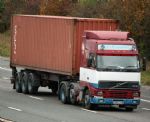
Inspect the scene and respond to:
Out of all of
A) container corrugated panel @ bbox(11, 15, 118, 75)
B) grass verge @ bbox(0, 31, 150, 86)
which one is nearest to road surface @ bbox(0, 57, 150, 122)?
container corrugated panel @ bbox(11, 15, 118, 75)

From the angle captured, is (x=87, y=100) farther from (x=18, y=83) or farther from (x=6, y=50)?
(x=6, y=50)

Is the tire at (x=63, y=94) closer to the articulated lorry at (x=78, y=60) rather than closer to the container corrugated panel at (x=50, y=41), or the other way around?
the articulated lorry at (x=78, y=60)

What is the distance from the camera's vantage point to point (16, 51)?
35.6 m

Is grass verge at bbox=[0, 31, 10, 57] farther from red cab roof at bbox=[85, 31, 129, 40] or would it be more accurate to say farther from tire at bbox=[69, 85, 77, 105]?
red cab roof at bbox=[85, 31, 129, 40]

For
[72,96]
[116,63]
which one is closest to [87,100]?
[72,96]

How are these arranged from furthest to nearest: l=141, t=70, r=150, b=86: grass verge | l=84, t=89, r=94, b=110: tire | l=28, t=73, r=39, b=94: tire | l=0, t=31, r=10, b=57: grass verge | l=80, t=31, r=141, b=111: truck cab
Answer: l=0, t=31, r=10, b=57: grass verge
l=141, t=70, r=150, b=86: grass verge
l=28, t=73, r=39, b=94: tire
l=84, t=89, r=94, b=110: tire
l=80, t=31, r=141, b=111: truck cab

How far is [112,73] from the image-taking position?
86.5 ft

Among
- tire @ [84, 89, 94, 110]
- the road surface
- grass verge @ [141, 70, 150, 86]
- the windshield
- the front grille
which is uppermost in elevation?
the windshield

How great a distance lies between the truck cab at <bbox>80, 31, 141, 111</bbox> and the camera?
2638 cm

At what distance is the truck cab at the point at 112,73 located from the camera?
26375 mm

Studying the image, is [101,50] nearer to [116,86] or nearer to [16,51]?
[116,86]

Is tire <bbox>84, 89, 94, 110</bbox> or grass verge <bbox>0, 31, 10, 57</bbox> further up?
grass verge <bbox>0, 31, 10, 57</bbox>

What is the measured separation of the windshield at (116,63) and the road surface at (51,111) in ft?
5.38

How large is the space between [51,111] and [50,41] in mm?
6410
